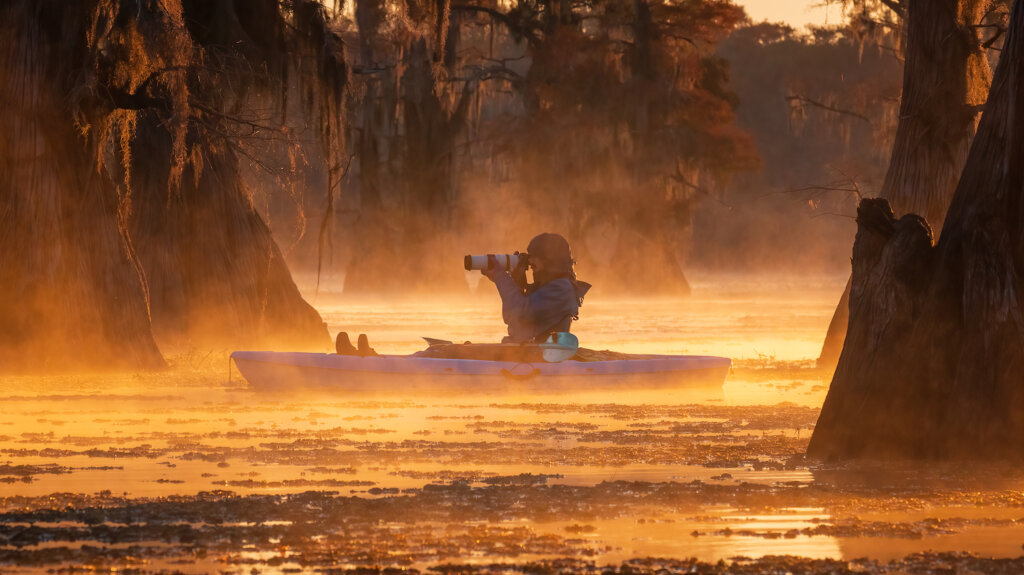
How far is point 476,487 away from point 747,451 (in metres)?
2.44

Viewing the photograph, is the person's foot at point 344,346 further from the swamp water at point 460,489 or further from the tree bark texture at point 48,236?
the tree bark texture at point 48,236

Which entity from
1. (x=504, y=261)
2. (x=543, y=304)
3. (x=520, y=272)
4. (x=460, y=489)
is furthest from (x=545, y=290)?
(x=460, y=489)

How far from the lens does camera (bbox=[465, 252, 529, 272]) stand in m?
13.0

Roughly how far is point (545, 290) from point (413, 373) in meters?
1.40

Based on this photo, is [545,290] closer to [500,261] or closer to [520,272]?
[520,272]

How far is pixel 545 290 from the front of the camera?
13812mm

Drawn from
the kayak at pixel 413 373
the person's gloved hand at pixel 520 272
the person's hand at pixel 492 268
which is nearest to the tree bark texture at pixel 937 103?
the kayak at pixel 413 373

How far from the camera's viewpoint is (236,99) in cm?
1781

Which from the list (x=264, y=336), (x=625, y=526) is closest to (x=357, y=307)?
(x=264, y=336)

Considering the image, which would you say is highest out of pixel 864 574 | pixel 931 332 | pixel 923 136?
pixel 923 136

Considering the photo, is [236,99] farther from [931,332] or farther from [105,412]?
[931,332]

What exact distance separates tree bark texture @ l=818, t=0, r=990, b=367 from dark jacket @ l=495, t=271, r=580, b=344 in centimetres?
382

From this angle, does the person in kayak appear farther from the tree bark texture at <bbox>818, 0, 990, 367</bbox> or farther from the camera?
the tree bark texture at <bbox>818, 0, 990, 367</bbox>

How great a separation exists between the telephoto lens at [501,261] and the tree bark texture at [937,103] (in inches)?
172
